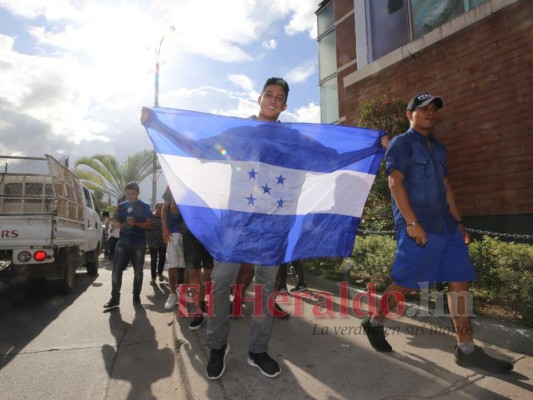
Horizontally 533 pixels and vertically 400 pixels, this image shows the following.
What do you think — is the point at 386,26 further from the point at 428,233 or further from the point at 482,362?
the point at 482,362

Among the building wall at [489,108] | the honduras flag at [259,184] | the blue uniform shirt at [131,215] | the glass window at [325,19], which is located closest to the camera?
the honduras flag at [259,184]

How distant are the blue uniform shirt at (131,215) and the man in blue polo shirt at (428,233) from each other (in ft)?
12.6

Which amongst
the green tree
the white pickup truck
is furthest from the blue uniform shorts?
the white pickup truck

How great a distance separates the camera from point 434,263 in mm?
2791

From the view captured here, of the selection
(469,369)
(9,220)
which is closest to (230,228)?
(469,369)

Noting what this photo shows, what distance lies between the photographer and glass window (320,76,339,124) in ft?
40.0

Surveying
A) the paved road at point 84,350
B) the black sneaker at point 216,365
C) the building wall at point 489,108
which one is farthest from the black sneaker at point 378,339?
the building wall at point 489,108

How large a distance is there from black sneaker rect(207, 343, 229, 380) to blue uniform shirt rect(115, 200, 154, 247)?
3301 mm

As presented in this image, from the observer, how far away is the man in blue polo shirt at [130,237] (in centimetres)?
538

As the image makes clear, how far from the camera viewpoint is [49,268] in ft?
19.4

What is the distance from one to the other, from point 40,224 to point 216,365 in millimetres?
4433

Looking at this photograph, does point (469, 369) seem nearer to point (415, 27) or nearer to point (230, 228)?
point (230, 228)

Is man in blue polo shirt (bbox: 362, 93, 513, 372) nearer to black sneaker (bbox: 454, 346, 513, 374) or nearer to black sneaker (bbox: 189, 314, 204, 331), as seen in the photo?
black sneaker (bbox: 454, 346, 513, 374)

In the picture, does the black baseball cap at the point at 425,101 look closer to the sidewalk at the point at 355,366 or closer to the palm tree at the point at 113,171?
the sidewalk at the point at 355,366
